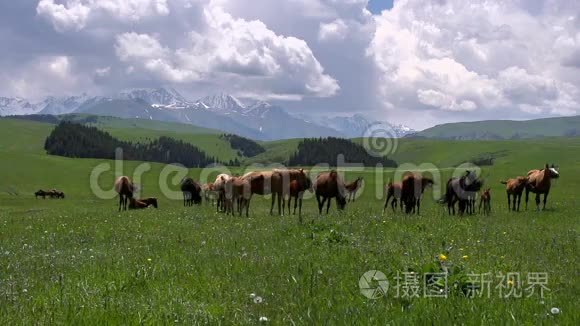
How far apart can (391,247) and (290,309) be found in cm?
529

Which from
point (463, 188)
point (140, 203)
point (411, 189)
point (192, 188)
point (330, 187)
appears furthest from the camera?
point (192, 188)

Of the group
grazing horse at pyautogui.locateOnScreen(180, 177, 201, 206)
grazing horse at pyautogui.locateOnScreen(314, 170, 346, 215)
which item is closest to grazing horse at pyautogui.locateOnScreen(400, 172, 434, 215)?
grazing horse at pyautogui.locateOnScreen(314, 170, 346, 215)

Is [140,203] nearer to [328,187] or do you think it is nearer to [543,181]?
[328,187]

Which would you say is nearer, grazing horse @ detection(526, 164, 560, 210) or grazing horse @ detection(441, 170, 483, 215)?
grazing horse @ detection(441, 170, 483, 215)

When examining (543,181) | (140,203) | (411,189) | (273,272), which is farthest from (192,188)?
(273,272)

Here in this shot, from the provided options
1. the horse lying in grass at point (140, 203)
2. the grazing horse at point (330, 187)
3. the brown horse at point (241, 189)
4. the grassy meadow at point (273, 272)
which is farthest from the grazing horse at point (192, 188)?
the grassy meadow at point (273, 272)

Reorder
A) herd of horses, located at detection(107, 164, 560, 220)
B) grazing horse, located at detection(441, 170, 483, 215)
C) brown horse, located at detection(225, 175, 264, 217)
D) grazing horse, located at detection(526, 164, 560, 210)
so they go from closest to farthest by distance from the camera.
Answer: herd of horses, located at detection(107, 164, 560, 220), grazing horse, located at detection(441, 170, 483, 215), brown horse, located at detection(225, 175, 264, 217), grazing horse, located at detection(526, 164, 560, 210)

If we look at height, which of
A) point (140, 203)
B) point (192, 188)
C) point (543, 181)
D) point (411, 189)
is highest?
point (543, 181)

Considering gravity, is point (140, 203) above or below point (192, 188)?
below

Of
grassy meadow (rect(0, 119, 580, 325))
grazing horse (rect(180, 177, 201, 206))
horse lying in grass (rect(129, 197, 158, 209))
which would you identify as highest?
grassy meadow (rect(0, 119, 580, 325))

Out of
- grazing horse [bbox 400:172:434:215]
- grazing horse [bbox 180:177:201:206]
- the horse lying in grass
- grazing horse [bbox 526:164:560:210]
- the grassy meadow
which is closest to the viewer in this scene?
the grassy meadow

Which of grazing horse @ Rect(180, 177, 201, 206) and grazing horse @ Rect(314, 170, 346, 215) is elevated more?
grazing horse @ Rect(314, 170, 346, 215)

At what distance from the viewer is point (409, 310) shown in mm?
6473

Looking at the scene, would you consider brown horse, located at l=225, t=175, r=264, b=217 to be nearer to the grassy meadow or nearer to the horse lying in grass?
the grassy meadow
